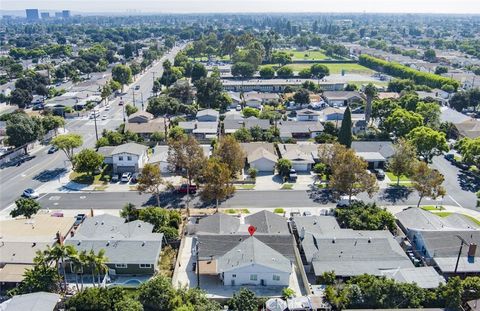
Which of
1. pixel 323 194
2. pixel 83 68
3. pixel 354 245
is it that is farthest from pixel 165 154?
pixel 83 68

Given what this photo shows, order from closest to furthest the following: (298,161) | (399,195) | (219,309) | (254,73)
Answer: (219,309) < (399,195) < (298,161) < (254,73)

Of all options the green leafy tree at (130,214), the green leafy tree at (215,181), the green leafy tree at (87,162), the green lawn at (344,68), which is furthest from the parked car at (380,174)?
the green lawn at (344,68)

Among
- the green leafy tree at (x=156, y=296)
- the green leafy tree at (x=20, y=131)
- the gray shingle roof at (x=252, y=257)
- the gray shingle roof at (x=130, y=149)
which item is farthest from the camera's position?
the green leafy tree at (x=20, y=131)

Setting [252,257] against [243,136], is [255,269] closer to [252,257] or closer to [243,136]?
[252,257]

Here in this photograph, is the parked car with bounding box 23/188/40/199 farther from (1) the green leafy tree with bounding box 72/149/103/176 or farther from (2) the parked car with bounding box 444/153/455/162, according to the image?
(2) the parked car with bounding box 444/153/455/162

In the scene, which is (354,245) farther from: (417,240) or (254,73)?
(254,73)

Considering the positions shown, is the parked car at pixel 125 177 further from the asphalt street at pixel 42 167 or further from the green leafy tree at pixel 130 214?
the green leafy tree at pixel 130 214

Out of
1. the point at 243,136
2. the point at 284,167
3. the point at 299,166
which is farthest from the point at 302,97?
the point at 284,167
